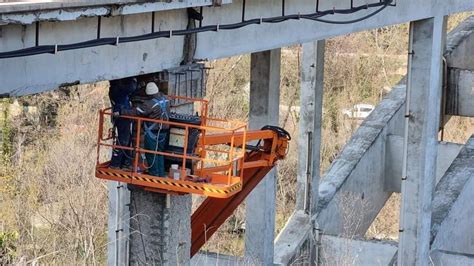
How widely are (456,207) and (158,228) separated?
8.70 m

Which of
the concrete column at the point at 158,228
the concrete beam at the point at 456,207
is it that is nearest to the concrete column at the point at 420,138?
the concrete beam at the point at 456,207

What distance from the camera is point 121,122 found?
355 inches

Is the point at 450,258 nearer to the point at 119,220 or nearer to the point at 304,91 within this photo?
the point at 304,91

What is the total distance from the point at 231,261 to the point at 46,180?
9.10m

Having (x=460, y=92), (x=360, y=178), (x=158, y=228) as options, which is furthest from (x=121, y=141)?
(x=460, y=92)

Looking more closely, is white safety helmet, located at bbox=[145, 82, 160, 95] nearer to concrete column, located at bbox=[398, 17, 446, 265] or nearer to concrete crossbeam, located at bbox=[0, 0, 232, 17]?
concrete crossbeam, located at bbox=[0, 0, 232, 17]

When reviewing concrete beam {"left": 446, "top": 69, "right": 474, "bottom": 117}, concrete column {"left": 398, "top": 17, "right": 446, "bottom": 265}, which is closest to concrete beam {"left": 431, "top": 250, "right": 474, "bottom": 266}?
concrete column {"left": 398, "top": 17, "right": 446, "bottom": 265}

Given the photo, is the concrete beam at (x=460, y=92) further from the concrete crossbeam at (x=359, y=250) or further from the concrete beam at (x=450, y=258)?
the concrete beam at (x=450, y=258)

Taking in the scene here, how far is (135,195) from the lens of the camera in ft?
30.9

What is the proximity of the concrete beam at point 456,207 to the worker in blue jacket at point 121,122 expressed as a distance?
8.01 meters

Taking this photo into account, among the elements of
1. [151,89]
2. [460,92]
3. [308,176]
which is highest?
[460,92]

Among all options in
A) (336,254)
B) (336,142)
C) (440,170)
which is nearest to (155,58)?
(336,254)

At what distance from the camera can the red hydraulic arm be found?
1104cm

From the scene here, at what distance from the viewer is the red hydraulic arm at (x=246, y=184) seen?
435 inches
